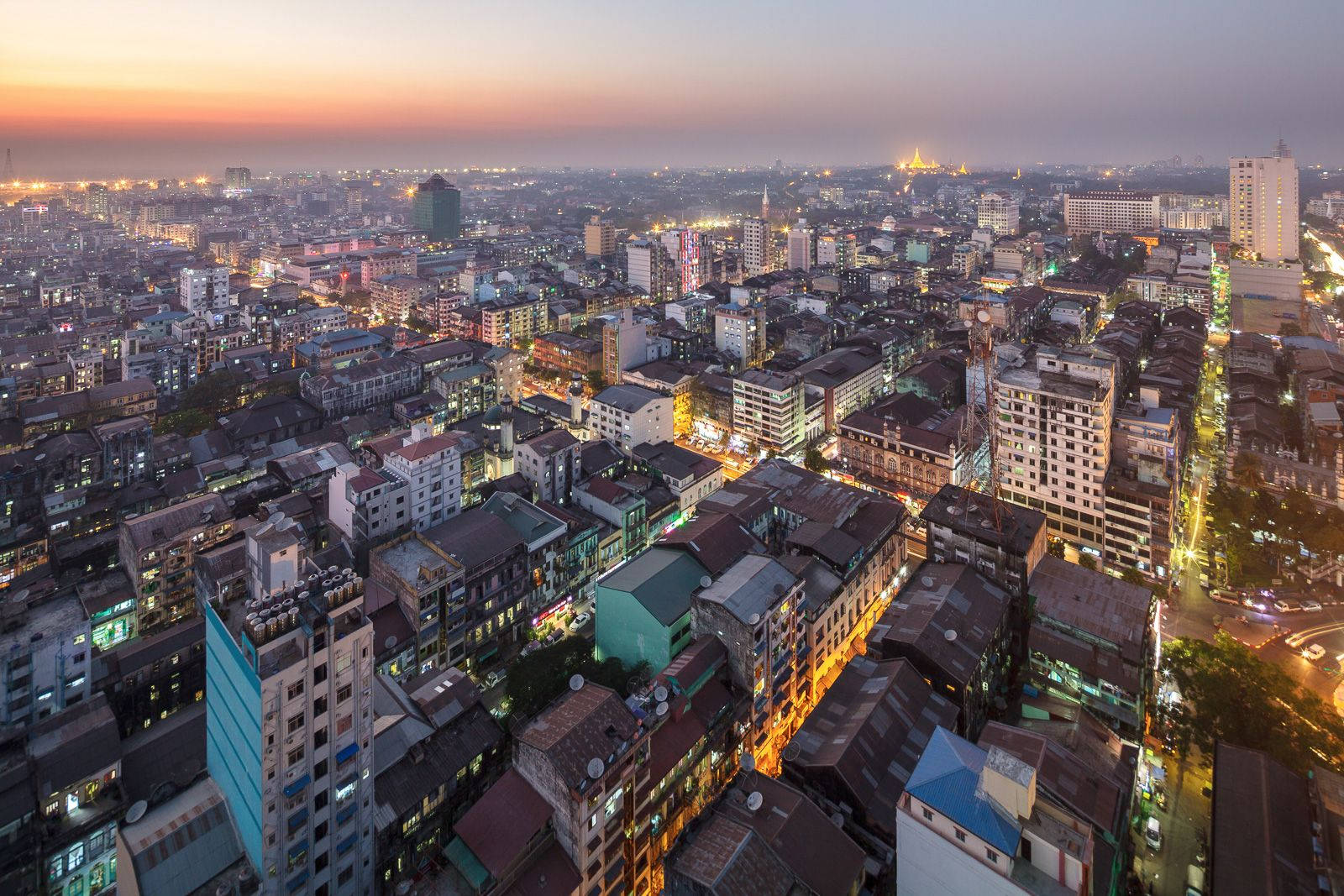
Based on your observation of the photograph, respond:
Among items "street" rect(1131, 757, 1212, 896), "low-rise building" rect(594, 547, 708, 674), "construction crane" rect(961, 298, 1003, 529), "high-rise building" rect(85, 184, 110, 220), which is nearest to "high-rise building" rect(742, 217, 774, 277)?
"construction crane" rect(961, 298, 1003, 529)

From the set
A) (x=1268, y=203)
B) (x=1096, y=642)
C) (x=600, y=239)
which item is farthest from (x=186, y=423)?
(x=1268, y=203)

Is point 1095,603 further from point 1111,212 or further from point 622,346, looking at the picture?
point 1111,212

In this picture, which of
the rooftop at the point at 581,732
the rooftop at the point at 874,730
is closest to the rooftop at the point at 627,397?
the rooftop at the point at 874,730

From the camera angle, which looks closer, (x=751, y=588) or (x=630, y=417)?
(x=751, y=588)

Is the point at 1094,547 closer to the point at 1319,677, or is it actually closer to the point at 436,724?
the point at 1319,677

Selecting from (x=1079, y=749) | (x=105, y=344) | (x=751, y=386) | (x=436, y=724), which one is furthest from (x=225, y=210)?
(x=1079, y=749)
